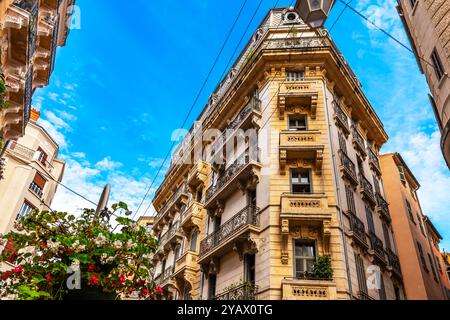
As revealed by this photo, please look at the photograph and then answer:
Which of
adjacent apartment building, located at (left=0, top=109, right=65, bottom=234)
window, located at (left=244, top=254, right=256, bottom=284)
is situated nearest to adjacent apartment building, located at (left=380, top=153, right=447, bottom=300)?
window, located at (left=244, top=254, right=256, bottom=284)

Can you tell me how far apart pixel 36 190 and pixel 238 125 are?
22095 mm

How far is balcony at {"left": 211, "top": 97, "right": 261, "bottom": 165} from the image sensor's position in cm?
1673

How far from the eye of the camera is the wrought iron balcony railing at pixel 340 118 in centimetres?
1680

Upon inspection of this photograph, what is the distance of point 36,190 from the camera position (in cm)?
2978

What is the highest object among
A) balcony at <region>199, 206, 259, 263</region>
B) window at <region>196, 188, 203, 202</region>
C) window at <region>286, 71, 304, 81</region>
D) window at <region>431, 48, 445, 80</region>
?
window at <region>286, 71, 304, 81</region>

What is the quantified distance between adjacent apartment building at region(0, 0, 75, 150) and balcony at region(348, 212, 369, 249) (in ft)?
41.6

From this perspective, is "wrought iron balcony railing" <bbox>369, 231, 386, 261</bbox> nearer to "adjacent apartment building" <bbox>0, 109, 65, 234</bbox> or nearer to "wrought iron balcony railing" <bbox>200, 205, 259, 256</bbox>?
"wrought iron balcony railing" <bbox>200, 205, 259, 256</bbox>

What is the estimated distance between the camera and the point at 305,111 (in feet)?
53.3

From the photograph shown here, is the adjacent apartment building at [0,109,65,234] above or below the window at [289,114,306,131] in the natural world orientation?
above

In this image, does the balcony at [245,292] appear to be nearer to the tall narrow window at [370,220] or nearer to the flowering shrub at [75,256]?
the tall narrow window at [370,220]
